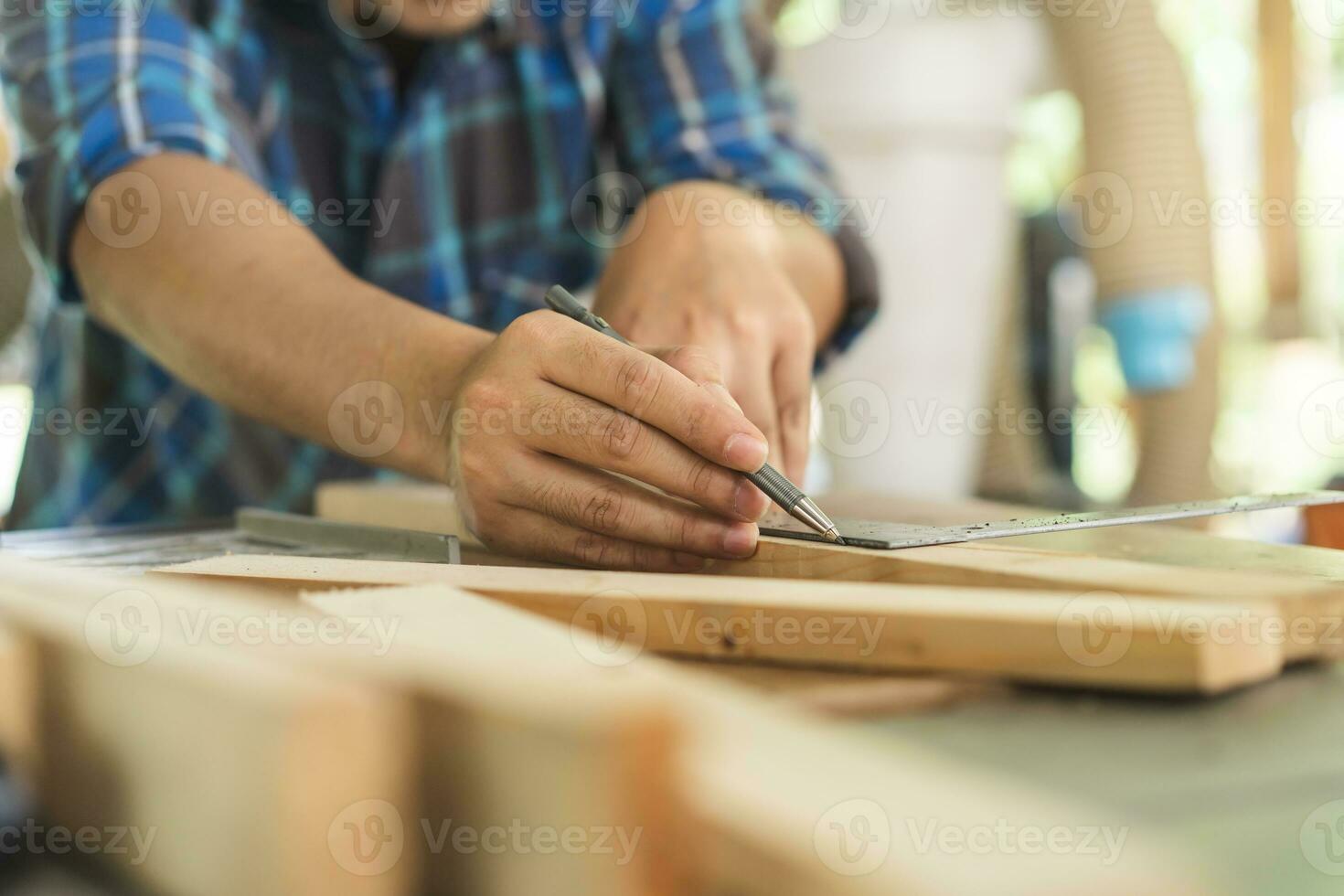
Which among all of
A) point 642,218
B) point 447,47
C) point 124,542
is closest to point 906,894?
point 124,542

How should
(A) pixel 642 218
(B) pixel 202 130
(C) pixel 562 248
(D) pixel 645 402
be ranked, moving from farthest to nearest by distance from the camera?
(C) pixel 562 248
(A) pixel 642 218
(B) pixel 202 130
(D) pixel 645 402

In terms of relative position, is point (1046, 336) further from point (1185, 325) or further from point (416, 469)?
point (416, 469)

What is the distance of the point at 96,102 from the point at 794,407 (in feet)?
1.93

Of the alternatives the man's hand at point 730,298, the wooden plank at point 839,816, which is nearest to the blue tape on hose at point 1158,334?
the man's hand at point 730,298

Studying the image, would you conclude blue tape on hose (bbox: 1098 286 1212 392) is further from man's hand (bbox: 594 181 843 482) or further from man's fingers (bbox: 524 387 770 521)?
man's fingers (bbox: 524 387 770 521)

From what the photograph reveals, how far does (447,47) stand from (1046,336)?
4.38 ft

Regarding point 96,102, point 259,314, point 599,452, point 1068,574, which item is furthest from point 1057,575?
point 96,102

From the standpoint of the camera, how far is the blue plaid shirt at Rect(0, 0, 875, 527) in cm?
115

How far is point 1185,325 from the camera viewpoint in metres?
1.56

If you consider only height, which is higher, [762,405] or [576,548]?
[762,405]

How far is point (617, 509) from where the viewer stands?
1.98ft

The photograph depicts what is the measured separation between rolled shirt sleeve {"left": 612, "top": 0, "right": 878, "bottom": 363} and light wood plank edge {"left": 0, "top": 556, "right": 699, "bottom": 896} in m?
0.85

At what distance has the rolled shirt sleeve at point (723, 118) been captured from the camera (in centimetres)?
111

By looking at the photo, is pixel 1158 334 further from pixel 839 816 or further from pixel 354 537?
pixel 839 816
